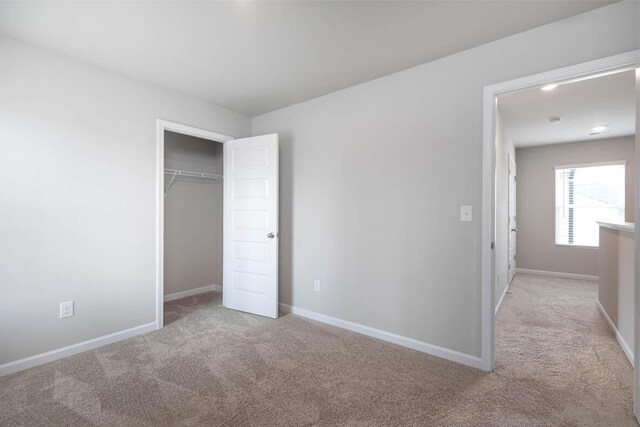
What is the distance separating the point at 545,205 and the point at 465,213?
4.59m

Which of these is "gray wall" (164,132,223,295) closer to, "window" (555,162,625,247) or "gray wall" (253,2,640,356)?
"gray wall" (253,2,640,356)

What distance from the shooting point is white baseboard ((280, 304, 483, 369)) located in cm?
244

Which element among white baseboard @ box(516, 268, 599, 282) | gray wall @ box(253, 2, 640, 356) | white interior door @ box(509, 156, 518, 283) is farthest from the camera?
white baseboard @ box(516, 268, 599, 282)

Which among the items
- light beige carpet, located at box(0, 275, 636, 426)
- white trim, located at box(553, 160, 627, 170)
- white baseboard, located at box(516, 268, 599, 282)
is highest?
white trim, located at box(553, 160, 627, 170)

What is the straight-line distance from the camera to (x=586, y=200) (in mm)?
5504

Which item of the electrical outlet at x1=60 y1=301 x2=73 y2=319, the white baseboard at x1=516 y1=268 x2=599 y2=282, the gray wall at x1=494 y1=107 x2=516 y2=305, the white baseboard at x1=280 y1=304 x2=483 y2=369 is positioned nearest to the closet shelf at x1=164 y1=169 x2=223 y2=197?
the electrical outlet at x1=60 y1=301 x2=73 y2=319

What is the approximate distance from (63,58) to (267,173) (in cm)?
197

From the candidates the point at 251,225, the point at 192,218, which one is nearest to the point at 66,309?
the point at 251,225

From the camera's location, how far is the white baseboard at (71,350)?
A: 2287mm

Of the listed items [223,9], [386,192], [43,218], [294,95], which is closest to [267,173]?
[294,95]

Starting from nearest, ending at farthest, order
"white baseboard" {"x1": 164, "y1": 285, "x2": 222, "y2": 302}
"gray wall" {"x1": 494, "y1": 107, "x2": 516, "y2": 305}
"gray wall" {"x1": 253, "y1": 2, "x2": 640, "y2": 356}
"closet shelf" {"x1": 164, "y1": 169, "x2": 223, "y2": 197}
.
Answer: "gray wall" {"x1": 253, "y1": 2, "x2": 640, "y2": 356}, "gray wall" {"x1": 494, "y1": 107, "x2": 516, "y2": 305}, "closet shelf" {"x1": 164, "y1": 169, "x2": 223, "y2": 197}, "white baseboard" {"x1": 164, "y1": 285, "x2": 222, "y2": 302}

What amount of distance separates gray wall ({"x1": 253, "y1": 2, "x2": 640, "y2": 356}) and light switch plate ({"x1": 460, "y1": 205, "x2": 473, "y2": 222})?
0.11ft

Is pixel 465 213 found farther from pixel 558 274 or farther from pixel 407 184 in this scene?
pixel 558 274

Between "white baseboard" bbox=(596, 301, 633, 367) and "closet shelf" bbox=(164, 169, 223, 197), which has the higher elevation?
"closet shelf" bbox=(164, 169, 223, 197)
